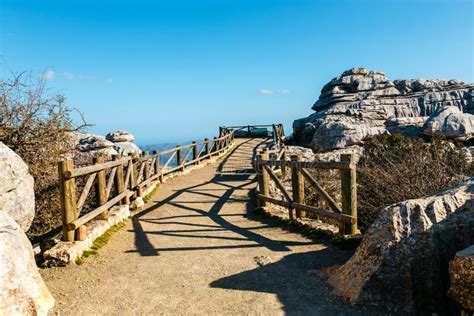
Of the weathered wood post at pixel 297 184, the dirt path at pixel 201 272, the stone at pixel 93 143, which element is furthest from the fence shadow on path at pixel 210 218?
the stone at pixel 93 143

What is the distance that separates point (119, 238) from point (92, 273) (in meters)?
1.73

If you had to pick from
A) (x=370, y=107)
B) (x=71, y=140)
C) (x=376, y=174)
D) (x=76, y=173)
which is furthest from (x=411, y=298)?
(x=370, y=107)

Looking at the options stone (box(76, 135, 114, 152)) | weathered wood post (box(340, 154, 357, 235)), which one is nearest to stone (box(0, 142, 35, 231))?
weathered wood post (box(340, 154, 357, 235))

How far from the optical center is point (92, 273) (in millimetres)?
4902

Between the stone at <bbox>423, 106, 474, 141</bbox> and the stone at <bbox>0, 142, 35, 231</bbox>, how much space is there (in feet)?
53.4

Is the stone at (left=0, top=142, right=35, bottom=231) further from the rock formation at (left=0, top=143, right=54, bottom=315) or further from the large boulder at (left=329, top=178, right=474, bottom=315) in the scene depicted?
the large boulder at (left=329, top=178, right=474, bottom=315)

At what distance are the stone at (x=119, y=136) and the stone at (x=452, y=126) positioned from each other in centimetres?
1799

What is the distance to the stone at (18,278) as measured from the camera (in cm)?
303

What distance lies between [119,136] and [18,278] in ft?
68.1

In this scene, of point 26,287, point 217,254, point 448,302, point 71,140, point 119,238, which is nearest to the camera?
point 26,287

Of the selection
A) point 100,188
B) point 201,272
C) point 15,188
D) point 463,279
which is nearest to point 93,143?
point 100,188

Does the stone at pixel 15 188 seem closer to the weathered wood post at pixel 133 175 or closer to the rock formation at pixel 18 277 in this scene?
the rock formation at pixel 18 277

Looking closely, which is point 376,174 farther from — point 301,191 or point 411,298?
point 411,298

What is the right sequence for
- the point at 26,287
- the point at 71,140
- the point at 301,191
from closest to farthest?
the point at 26,287 → the point at 301,191 → the point at 71,140
